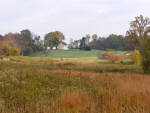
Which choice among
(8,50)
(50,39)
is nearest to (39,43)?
(50,39)

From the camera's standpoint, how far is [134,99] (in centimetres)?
443

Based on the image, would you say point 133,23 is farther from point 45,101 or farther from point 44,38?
point 44,38

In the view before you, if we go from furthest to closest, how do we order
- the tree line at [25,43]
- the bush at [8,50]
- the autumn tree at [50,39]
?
the autumn tree at [50,39] < the tree line at [25,43] < the bush at [8,50]

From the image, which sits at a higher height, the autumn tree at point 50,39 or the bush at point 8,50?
the autumn tree at point 50,39

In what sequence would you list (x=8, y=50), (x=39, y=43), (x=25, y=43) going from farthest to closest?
(x=39, y=43), (x=25, y=43), (x=8, y=50)

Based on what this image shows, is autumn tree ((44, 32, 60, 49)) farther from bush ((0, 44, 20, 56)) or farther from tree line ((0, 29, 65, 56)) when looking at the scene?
bush ((0, 44, 20, 56))

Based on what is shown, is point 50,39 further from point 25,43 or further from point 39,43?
point 25,43

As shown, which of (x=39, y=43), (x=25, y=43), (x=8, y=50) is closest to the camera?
(x=8, y=50)

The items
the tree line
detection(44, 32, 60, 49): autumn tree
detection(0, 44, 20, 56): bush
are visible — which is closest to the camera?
detection(0, 44, 20, 56): bush

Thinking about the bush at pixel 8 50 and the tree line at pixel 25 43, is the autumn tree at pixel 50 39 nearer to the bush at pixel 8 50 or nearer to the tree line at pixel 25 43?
the tree line at pixel 25 43

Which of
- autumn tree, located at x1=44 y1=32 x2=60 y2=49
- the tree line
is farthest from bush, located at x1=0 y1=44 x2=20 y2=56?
autumn tree, located at x1=44 y1=32 x2=60 y2=49

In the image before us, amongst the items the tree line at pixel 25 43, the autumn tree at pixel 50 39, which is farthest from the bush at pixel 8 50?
the autumn tree at pixel 50 39

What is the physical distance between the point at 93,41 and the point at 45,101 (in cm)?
11640

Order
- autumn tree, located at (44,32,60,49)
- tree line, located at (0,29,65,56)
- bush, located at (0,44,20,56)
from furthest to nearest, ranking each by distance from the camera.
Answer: autumn tree, located at (44,32,60,49)
tree line, located at (0,29,65,56)
bush, located at (0,44,20,56)
